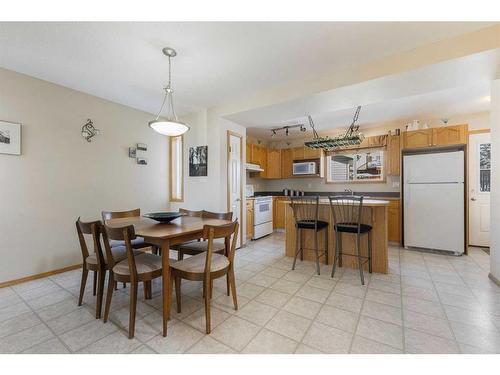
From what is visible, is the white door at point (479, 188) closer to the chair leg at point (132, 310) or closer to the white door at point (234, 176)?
the white door at point (234, 176)

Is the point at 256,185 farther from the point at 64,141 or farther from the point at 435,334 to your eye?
the point at 435,334

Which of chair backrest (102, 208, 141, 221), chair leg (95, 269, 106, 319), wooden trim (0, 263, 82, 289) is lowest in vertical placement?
wooden trim (0, 263, 82, 289)

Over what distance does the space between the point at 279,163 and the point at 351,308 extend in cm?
426

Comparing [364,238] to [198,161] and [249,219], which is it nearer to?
[249,219]

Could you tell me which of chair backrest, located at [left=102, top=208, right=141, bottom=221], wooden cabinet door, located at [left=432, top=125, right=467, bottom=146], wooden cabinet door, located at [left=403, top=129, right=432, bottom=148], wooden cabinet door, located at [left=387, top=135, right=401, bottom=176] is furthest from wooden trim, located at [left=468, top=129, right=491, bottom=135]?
chair backrest, located at [left=102, top=208, right=141, bottom=221]

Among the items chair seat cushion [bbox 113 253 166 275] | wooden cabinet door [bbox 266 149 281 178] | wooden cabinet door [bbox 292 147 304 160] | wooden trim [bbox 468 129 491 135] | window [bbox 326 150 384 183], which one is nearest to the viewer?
chair seat cushion [bbox 113 253 166 275]

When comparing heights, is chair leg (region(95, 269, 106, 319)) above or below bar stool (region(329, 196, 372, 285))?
below

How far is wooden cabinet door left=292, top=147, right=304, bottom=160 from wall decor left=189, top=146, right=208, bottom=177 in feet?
8.94

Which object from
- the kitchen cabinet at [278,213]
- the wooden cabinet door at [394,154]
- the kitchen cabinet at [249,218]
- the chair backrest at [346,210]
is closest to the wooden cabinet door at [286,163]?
the kitchen cabinet at [278,213]

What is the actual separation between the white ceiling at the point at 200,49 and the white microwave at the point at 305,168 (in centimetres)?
286

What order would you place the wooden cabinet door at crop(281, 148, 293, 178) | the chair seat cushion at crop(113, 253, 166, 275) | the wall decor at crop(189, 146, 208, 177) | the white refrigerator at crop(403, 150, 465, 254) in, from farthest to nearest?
the wooden cabinet door at crop(281, 148, 293, 178), the wall decor at crop(189, 146, 208, 177), the white refrigerator at crop(403, 150, 465, 254), the chair seat cushion at crop(113, 253, 166, 275)

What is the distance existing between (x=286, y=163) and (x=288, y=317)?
437 cm

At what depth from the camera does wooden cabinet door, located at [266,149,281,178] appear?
19.2 feet

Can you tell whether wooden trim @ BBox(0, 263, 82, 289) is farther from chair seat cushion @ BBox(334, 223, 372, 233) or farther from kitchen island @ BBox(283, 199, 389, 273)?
chair seat cushion @ BBox(334, 223, 372, 233)
